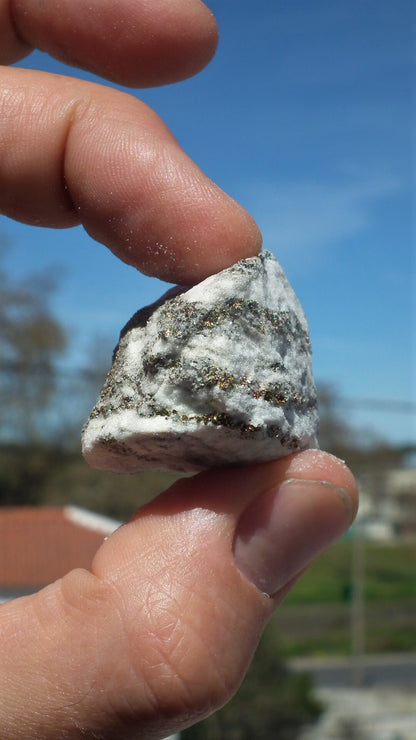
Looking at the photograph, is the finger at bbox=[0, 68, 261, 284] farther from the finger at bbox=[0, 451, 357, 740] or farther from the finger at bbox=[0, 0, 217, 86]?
the finger at bbox=[0, 451, 357, 740]

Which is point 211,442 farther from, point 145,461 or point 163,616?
point 163,616


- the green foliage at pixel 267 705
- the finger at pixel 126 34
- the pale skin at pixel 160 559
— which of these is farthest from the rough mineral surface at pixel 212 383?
the green foliage at pixel 267 705

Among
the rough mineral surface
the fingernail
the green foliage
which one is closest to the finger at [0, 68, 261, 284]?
the rough mineral surface

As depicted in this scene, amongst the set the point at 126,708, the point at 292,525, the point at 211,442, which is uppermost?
the point at 211,442

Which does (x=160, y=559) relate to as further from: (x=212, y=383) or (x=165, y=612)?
(x=212, y=383)

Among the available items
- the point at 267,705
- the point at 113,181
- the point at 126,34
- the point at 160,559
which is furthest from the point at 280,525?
the point at 267,705

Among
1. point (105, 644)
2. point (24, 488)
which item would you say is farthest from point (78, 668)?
point (24, 488)
